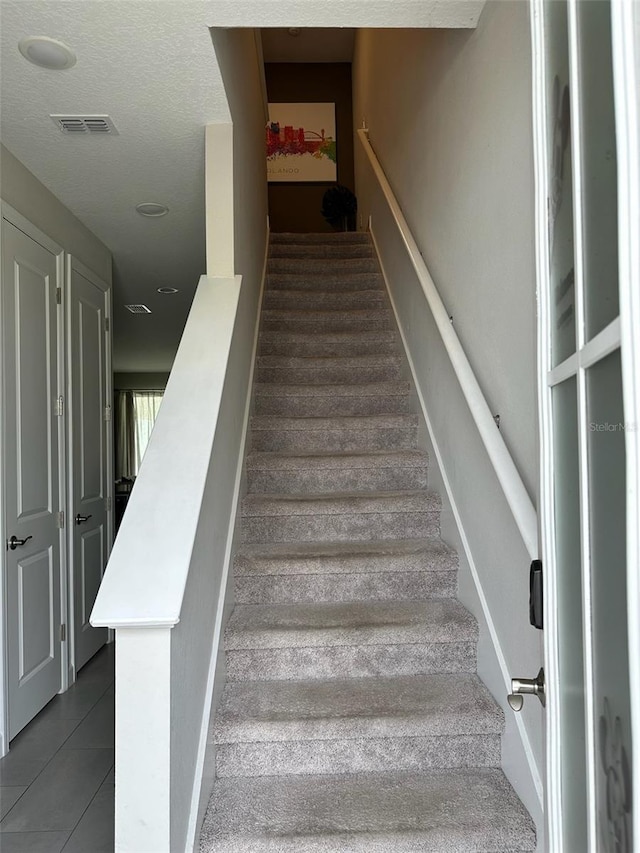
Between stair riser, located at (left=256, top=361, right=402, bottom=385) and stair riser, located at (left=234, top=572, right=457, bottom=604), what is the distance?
1475 mm

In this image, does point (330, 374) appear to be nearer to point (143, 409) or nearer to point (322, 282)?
point (322, 282)

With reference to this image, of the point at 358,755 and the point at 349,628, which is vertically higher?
the point at 349,628

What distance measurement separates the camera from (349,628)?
209cm

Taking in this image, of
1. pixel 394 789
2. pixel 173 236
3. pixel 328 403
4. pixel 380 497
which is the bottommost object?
pixel 394 789

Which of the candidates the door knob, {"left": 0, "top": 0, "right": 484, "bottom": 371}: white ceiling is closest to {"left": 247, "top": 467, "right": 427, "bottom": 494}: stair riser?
{"left": 0, "top": 0, "right": 484, "bottom": 371}: white ceiling

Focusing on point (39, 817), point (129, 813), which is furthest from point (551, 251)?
point (39, 817)

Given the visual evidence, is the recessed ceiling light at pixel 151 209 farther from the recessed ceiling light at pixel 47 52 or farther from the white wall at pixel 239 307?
the recessed ceiling light at pixel 47 52

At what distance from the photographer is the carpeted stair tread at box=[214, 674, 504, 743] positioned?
1.81m

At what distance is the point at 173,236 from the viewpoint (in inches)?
148

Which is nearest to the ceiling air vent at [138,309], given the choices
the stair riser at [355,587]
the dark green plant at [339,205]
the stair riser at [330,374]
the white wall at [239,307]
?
the white wall at [239,307]

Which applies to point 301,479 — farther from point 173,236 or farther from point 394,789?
point 173,236

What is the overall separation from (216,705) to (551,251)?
163 cm

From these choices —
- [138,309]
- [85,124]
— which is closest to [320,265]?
[138,309]

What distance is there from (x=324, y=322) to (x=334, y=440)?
118cm
